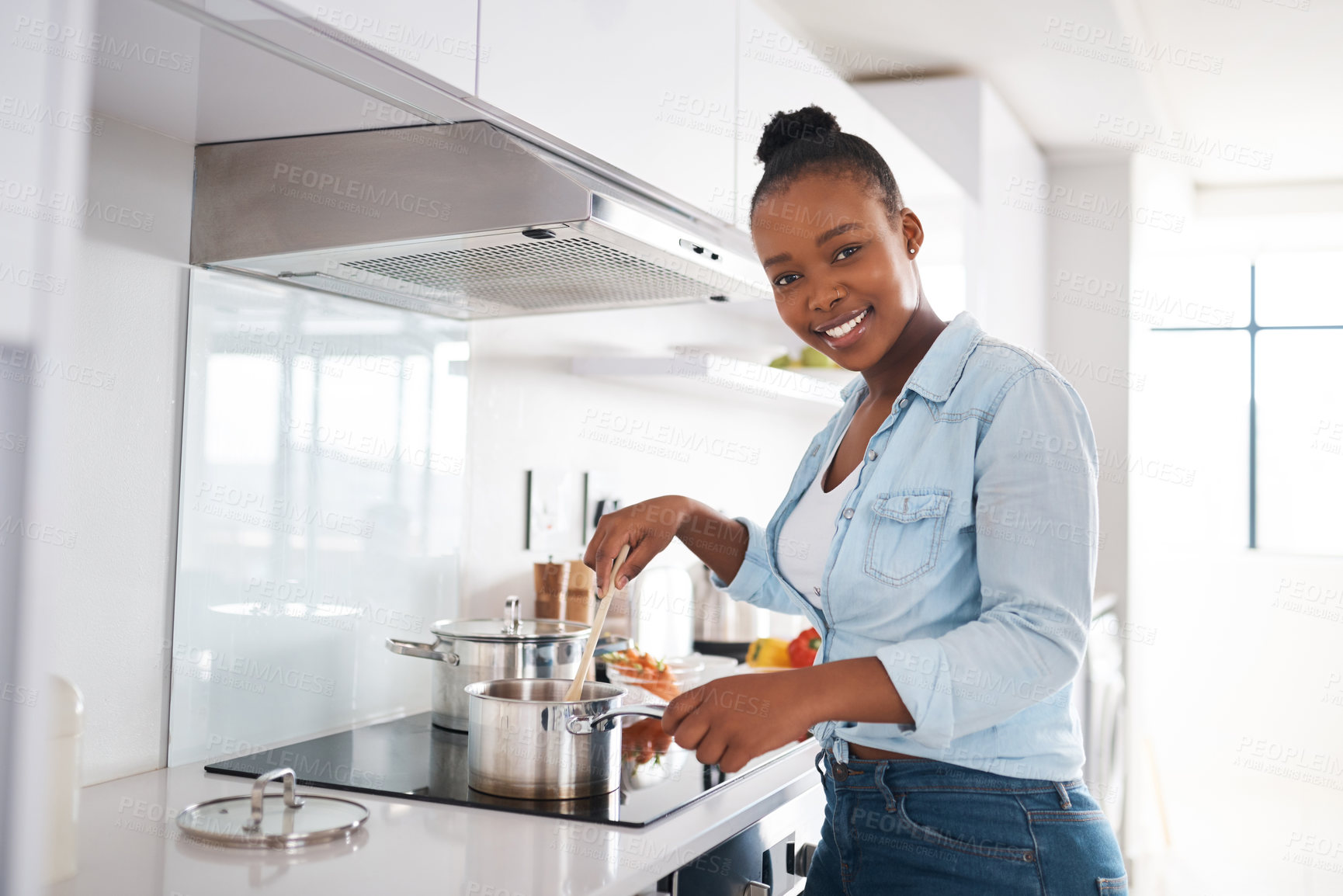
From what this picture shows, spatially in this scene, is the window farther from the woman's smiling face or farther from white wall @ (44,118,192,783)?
white wall @ (44,118,192,783)

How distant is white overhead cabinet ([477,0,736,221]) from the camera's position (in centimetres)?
118

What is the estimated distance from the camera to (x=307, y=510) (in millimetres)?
1573

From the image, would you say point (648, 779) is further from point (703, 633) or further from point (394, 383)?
point (703, 633)

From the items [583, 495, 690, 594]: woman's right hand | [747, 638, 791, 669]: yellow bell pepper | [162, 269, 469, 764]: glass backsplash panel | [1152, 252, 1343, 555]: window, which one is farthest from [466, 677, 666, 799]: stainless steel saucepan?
[1152, 252, 1343, 555]: window

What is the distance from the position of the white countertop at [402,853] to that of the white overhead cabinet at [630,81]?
0.75m

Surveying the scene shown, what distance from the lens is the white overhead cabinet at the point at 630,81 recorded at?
1.18 meters

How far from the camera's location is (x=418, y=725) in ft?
5.40

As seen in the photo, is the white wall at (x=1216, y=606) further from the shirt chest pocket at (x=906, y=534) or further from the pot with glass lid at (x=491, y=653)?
the shirt chest pocket at (x=906, y=534)

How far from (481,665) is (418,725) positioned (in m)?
0.22

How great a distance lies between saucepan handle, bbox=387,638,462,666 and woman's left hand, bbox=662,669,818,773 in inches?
27.7

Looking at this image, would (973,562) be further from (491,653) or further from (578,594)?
(578,594)

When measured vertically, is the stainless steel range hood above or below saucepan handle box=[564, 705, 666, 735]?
above

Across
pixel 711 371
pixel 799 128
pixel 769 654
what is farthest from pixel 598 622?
pixel 769 654

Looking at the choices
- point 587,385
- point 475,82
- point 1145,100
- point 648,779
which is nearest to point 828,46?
point 1145,100
